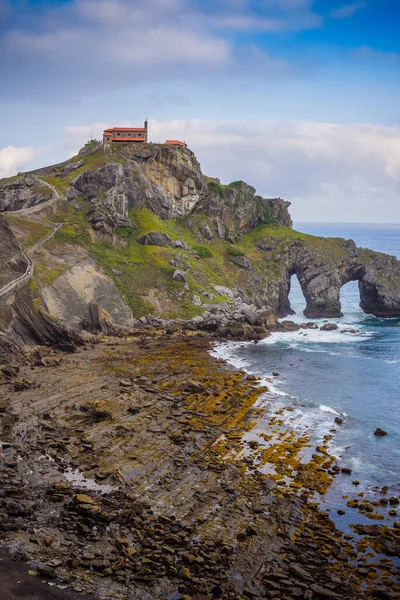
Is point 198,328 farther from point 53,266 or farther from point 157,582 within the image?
point 157,582

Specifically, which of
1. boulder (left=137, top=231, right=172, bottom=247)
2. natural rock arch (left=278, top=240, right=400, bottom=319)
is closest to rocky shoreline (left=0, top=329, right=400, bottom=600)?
boulder (left=137, top=231, right=172, bottom=247)

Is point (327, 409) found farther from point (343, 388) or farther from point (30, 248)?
point (30, 248)

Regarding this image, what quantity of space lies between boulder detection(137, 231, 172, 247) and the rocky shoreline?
51.4 metres

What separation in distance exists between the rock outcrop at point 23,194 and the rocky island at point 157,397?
0.35 m

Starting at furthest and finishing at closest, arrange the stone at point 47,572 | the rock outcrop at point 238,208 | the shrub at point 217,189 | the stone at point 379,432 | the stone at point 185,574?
the shrub at point 217,189, the rock outcrop at point 238,208, the stone at point 379,432, the stone at point 185,574, the stone at point 47,572

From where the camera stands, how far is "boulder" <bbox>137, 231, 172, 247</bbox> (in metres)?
114

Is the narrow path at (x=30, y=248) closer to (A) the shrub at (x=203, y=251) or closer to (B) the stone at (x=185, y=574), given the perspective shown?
(A) the shrub at (x=203, y=251)

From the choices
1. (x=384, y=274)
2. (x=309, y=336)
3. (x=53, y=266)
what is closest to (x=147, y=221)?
(x=53, y=266)

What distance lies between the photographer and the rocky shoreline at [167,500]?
3191 cm

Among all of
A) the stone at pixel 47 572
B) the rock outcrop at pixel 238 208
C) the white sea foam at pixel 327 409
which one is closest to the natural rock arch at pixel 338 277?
the rock outcrop at pixel 238 208

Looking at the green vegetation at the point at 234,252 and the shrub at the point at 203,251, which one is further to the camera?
the green vegetation at the point at 234,252

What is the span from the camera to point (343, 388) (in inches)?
2741

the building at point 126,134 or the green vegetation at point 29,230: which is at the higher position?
the building at point 126,134

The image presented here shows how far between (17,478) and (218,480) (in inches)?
619
